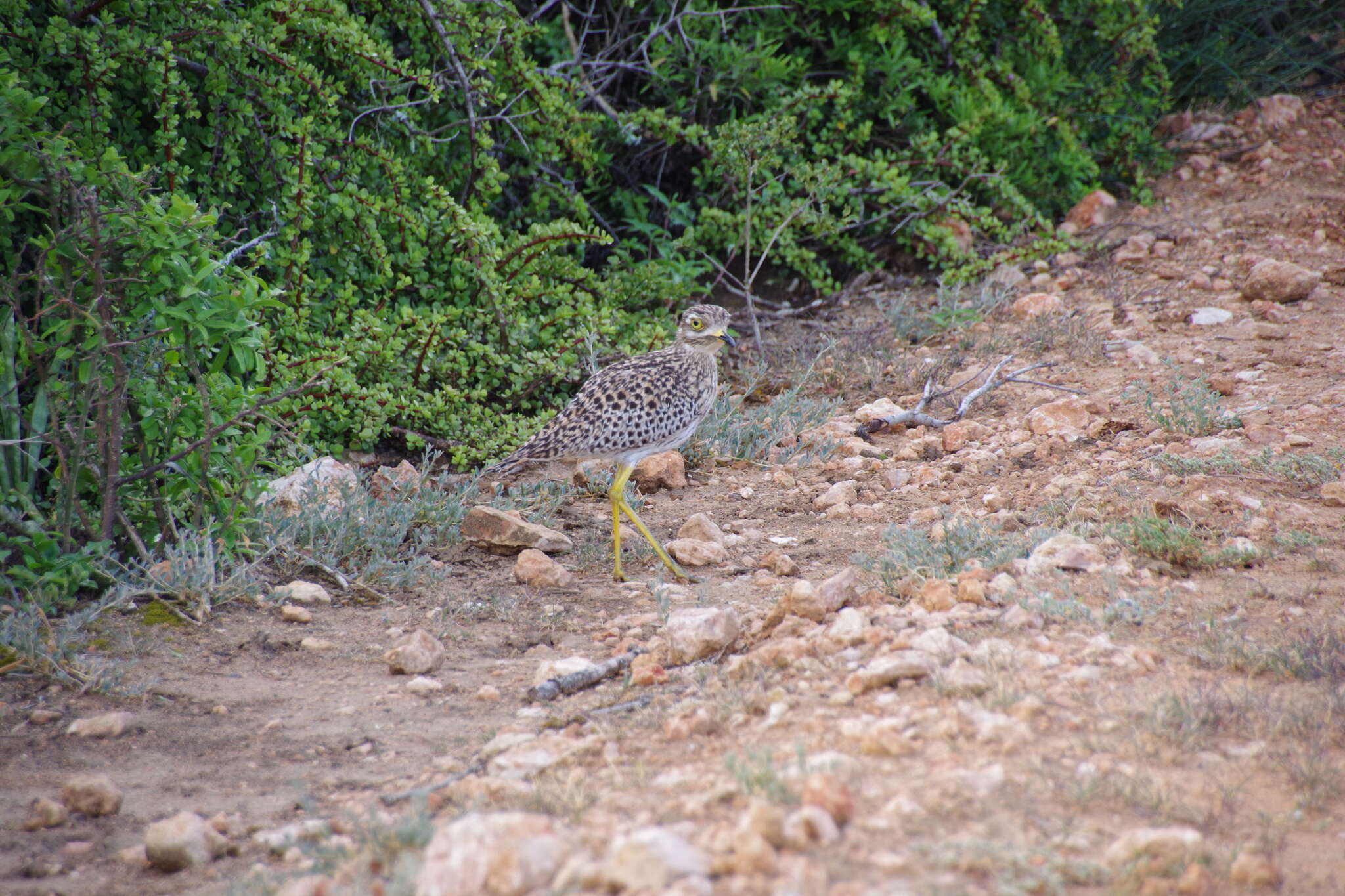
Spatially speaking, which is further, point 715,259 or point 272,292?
point 715,259

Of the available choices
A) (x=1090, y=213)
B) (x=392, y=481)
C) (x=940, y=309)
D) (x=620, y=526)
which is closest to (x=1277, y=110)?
(x=1090, y=213)

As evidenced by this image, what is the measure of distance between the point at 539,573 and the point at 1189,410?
3.18 meters

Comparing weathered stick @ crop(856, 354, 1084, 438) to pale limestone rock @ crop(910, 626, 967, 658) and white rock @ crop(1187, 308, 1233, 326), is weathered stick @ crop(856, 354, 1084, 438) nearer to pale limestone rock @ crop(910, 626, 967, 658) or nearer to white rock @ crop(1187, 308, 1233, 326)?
white rock @ crop(1187, 308, 1233, 326)

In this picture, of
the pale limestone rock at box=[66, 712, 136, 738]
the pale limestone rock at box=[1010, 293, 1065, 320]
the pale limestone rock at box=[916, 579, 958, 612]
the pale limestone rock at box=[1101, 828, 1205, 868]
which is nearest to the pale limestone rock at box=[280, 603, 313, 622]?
the pale limestone rock at box=[66, 712, 136, 738]

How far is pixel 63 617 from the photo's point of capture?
3719 millimetres

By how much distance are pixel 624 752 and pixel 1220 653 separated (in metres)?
1.70

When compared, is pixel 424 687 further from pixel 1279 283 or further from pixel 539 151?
pixel 1279 283

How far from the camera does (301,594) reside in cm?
418

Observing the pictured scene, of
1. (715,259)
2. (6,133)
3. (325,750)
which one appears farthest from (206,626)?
(715,259)

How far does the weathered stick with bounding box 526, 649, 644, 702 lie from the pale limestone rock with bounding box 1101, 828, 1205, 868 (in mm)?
1735

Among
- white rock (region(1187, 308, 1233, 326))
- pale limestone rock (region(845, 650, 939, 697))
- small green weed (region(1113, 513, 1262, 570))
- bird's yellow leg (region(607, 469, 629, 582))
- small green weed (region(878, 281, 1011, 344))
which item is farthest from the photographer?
small green weed (region(878, 281, 1011, 344))

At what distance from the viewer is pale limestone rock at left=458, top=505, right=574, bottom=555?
4797mm

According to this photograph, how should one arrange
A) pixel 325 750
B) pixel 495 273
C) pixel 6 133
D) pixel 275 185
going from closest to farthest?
pixel 325 750 → pixel 6 133 → pixel 275 185 → pixel 495 273

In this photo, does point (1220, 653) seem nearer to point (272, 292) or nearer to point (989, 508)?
point (989, 508)
